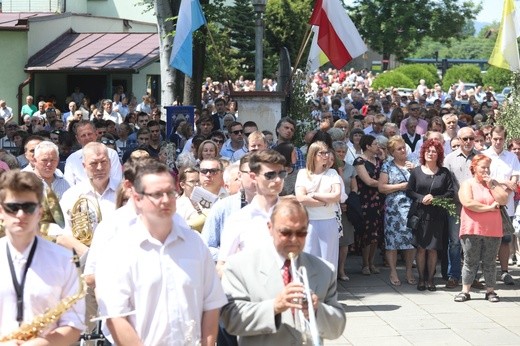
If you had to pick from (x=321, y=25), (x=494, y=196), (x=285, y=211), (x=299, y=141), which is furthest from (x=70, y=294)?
(x=321, y=25)

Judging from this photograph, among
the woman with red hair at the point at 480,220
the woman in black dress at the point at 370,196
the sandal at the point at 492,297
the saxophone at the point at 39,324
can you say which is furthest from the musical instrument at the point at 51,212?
the woman in black dress at the point at 370,196

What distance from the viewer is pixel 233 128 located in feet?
46.5

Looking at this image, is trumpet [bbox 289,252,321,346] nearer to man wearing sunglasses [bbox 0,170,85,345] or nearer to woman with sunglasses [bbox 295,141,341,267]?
man wearing sunglasses [bbox 0,170,85,345]

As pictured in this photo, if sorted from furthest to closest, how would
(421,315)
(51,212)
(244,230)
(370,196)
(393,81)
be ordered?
(393,81) → (370,196) → (421,315) → (51,212) → (244,230)

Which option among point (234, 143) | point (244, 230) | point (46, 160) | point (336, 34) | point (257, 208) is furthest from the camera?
point (336, 34)

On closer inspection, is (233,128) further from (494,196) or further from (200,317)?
(200,317)

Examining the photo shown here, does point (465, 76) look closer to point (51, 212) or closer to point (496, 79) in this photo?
point (496, 79)

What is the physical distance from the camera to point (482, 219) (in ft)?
38.8

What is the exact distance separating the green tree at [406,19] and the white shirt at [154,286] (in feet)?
122

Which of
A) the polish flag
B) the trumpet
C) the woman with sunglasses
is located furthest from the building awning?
the trumpet

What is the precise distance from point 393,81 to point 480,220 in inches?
1514

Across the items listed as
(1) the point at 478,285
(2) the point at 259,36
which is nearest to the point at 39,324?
(1) the point at 478,285

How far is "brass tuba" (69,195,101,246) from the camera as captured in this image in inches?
309

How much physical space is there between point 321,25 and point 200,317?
12.3 meters
